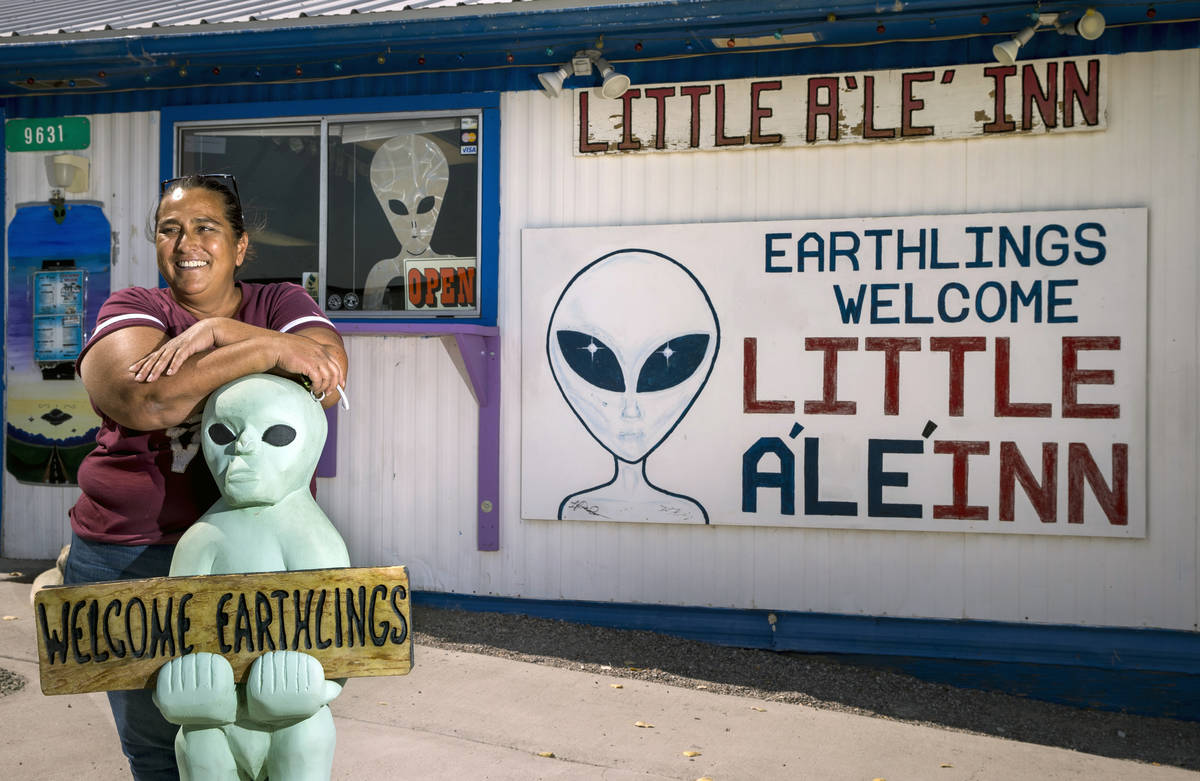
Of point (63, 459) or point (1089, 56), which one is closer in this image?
point (1089, 56)

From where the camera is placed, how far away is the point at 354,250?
20.3 feet

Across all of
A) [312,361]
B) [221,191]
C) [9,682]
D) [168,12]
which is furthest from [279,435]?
[168,12]

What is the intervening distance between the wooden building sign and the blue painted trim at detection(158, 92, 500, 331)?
0.52 meters

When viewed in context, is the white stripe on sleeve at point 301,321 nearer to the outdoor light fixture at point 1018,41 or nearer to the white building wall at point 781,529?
the white building wall at point 781,529

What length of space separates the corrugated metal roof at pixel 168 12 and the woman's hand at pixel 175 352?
3.32 meters

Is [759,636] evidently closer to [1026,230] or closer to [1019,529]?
[1019,529]

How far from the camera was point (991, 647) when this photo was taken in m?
5.30

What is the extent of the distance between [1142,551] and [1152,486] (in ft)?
1.06

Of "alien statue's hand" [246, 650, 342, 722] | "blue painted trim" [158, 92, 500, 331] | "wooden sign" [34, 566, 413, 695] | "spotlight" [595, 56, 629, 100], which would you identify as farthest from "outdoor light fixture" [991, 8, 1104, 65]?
"alien statue's hand" [246, 650, 342, 722]

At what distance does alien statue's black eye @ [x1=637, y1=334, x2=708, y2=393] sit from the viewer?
221 inches

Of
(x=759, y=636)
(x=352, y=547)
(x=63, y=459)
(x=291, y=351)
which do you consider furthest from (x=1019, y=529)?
(x=63, y=459)

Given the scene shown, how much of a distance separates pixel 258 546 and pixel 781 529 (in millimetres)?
3612

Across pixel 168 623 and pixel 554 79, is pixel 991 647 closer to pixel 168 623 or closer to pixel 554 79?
pixel 554 79

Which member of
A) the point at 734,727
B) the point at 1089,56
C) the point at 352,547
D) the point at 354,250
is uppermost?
the point at 1089,56
